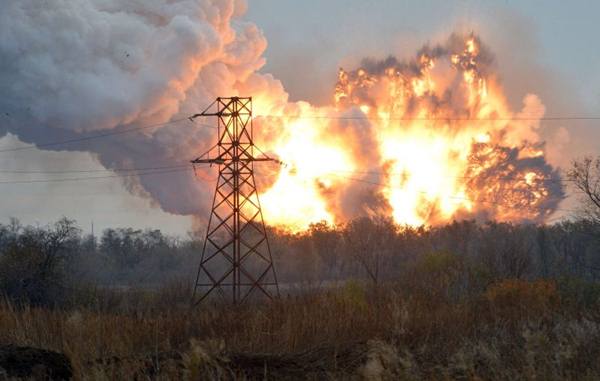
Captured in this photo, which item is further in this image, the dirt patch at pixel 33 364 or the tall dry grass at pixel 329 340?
the dirt patch at pixel 33 364

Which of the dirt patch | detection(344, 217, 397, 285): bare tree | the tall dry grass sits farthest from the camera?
detection(344, 217, 397, 285): bare tree

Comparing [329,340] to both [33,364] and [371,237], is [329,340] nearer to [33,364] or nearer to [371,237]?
[33,364]

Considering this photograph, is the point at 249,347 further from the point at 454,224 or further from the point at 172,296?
the point at 454,224

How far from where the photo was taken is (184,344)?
1570 centimetres

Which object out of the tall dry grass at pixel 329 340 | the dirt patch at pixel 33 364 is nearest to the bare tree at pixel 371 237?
the tall dry grass at pixel 329 340

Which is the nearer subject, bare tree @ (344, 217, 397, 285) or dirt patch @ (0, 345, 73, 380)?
dirt patch @ (0, 345, 73, 380)

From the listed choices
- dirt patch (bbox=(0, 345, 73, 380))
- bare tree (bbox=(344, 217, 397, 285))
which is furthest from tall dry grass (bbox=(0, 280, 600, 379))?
bare tree (bbox=(344, 217, 397, 285))

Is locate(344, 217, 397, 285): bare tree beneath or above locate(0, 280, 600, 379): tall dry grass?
above

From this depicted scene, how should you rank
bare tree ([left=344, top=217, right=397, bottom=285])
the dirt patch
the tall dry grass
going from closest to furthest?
the tall dry grass → the dirt patch → bare tree ([left=344, top=217, right=397, bottom=285])

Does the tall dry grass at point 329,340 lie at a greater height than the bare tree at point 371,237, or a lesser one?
lesser

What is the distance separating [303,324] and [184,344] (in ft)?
8.42

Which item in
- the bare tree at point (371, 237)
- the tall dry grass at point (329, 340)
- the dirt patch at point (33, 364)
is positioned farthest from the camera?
the bare tree at point (371, 237)

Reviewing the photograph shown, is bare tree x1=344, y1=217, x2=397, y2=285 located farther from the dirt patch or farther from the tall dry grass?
the dirt patch

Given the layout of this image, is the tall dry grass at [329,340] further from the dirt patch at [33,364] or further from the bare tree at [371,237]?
the bare tree at [371,237]
